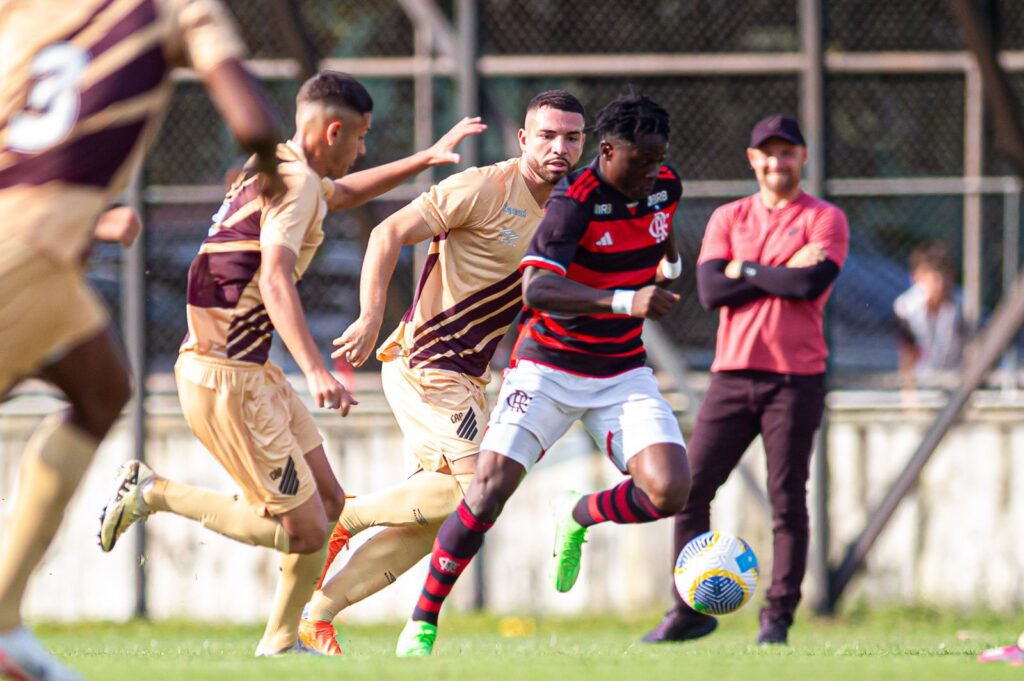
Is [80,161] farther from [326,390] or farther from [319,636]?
[319,636]

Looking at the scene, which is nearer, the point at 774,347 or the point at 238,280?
the point at 238,280

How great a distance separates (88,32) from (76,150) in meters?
0.33

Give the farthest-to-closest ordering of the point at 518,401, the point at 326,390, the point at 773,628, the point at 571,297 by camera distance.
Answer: the point at 773,628, the point at 518,401, the point at 571,297, the point at 326,390

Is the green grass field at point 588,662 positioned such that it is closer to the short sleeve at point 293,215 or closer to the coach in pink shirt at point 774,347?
the coach in pink shirt at point 774,347

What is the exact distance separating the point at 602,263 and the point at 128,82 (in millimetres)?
2669

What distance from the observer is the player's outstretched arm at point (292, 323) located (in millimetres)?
5680

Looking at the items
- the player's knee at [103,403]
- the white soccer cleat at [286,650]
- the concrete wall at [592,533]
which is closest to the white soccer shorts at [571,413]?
the white soccer cleat at [286,650]

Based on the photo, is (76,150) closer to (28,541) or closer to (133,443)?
(28,541)

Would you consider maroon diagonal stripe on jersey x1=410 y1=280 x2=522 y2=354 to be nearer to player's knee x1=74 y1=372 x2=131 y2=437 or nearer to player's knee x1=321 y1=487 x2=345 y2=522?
player's knee x1=321 y1=487 x2=345 y2=522

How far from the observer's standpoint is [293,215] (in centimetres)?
589

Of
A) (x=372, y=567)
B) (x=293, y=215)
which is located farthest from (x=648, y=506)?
(x=293, y=215)

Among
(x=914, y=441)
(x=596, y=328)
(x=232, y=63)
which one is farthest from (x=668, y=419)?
(x=914, y=441)

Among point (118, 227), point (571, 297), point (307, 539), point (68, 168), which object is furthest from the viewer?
point (307, 539)

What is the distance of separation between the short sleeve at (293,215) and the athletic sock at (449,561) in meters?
1.31
